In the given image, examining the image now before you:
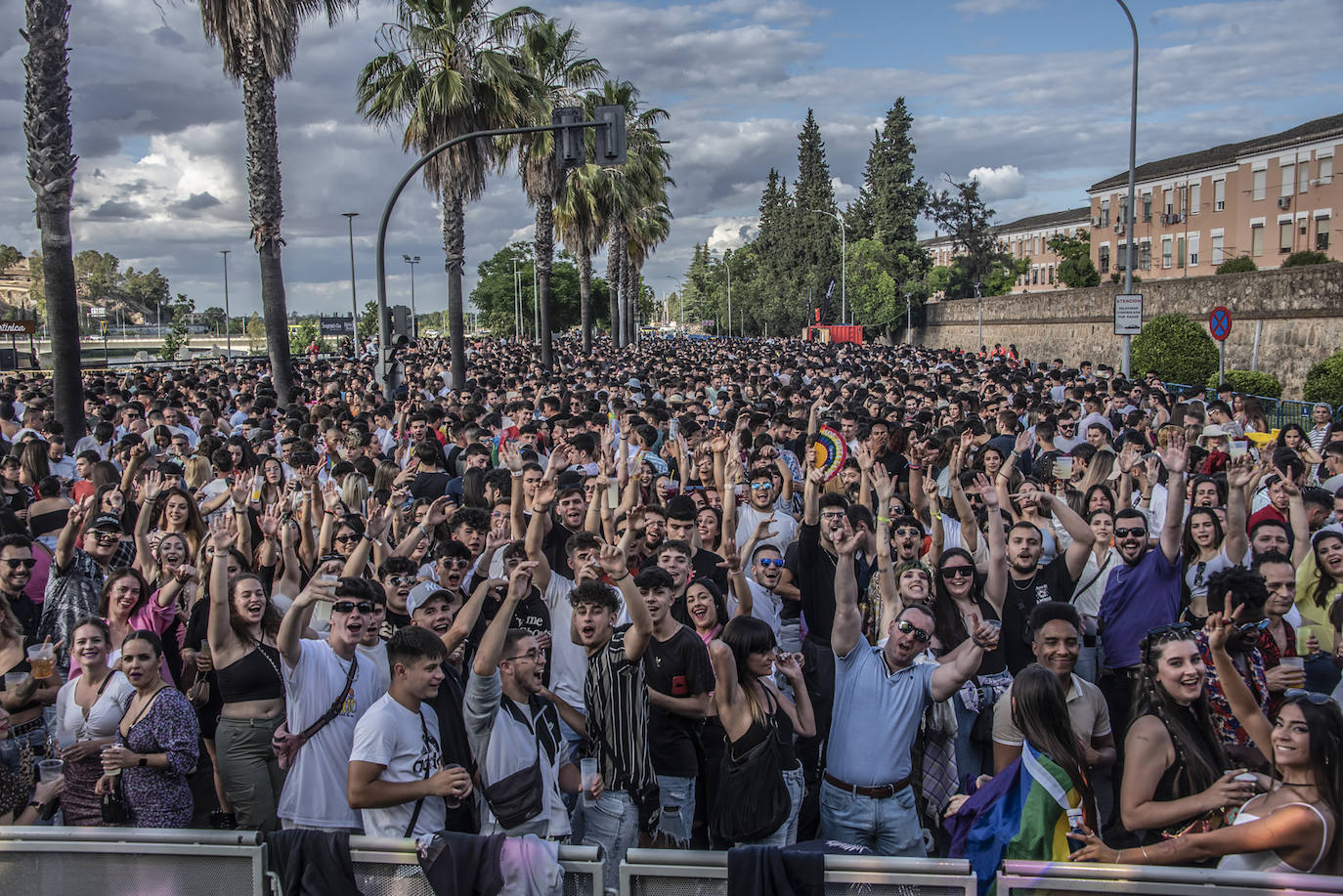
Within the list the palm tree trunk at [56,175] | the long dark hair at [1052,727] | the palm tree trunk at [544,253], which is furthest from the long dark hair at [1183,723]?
the palm tree trunk at [544,253]

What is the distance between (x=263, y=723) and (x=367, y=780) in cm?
111

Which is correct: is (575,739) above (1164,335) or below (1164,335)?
below

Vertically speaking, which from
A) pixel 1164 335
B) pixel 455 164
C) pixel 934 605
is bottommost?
pixel 934 605

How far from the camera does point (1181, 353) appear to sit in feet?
80.7

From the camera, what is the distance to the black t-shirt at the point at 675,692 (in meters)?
4.42

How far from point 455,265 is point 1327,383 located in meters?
19.0

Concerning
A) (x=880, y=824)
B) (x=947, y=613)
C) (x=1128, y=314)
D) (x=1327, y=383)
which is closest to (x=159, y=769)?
(x=880, y=824)

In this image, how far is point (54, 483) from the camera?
26.2ft

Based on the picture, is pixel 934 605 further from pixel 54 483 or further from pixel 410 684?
pixel 54 483

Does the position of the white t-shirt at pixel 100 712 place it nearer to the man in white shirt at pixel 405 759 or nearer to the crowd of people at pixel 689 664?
the crowd of people at pixel 689 664

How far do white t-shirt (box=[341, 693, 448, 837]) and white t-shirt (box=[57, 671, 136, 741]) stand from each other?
1424mm

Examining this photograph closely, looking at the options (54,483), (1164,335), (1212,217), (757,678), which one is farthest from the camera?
(1212,217)

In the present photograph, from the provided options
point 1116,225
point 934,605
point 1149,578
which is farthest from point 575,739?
point 1116,225

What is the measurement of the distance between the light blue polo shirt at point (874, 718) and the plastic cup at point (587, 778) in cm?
105
